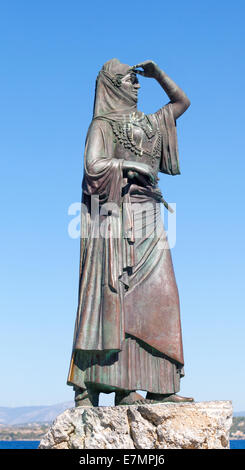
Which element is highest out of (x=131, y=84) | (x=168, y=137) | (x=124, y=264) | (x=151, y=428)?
(x=131, y=84)

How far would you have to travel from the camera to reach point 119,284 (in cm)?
945

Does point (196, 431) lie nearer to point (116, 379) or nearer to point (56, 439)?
point (116, 379)

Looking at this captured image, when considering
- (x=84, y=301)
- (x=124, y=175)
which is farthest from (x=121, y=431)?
(x=124, y=175)

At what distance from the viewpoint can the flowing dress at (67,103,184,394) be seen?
929cm

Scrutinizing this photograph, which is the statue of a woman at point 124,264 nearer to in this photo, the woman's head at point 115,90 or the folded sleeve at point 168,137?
the woman's head at point 115,90

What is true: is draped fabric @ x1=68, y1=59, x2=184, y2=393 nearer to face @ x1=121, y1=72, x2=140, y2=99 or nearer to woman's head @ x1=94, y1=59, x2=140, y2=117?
woman's head @ x1=94, y1=59, x2=140, y2=117

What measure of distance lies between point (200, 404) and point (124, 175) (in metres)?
3.52

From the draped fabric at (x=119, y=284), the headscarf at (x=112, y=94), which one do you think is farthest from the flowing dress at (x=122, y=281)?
the headscarf at (x=112, y=94)

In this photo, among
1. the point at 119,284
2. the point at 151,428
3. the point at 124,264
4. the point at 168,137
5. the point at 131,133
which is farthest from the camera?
the point at 168,137

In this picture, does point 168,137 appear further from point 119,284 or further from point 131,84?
point 119,284

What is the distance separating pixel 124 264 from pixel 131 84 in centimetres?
307

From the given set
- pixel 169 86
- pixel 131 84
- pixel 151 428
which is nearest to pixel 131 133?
pixel 131 84

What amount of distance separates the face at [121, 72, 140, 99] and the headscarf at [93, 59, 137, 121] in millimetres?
52

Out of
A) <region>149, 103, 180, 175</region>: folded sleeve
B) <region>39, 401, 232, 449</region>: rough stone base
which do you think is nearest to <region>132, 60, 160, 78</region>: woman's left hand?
<region>149, 103, 180, 175</region>: folded sleeve
